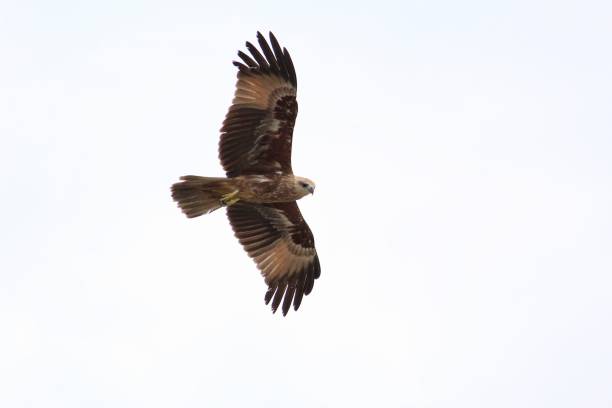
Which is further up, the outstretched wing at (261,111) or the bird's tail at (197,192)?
the outstretched wing at (261,111)

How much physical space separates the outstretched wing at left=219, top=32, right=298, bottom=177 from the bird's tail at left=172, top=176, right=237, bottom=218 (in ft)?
0.81

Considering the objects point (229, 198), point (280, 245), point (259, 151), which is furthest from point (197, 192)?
point (280, 245)

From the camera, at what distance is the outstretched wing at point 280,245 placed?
1933 centimetres

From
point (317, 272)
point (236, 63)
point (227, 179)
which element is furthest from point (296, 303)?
point (236, 63)

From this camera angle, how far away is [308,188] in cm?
1862

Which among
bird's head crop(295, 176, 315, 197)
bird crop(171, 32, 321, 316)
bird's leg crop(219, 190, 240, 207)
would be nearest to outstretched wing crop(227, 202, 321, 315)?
bird crop(171, 32, 321, 316)

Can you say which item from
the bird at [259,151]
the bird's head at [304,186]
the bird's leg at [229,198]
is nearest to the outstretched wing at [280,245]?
the bird at [259,151]

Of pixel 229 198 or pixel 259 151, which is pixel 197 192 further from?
pixel 259 151

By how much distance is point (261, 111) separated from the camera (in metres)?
18.4

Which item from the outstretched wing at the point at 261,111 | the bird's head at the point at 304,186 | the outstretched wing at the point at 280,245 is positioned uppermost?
the outstretched wing at the point at 261,111

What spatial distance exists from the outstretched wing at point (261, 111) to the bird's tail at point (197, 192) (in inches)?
9.7

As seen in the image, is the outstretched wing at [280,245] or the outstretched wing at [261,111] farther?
the outstretched wing at [280,245]

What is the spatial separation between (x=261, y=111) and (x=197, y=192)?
1.25 m

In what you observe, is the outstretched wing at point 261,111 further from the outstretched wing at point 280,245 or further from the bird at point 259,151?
the outstretched wing at point 280,245
